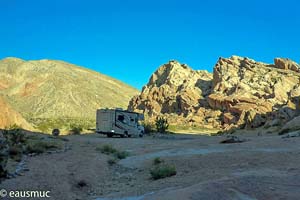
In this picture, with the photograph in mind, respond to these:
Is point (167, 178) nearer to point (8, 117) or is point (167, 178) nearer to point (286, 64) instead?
point (8, 117)

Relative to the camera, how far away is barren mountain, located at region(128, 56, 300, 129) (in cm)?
5747

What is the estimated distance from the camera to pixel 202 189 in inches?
344

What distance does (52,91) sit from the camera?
317 feet

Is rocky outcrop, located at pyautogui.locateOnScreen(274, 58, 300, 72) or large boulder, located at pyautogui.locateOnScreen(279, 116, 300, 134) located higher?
rocky outcrop, located at pyautogui.locateOnScreen(274, 58, 300, 72)

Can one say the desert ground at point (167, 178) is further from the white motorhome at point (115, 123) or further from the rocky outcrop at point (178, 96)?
the rocky outcrop at point (178, 96)

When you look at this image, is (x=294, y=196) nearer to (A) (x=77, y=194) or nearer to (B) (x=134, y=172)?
(A) (x=77, y=194)

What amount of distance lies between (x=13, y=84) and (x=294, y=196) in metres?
107

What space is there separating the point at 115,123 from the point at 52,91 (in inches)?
2411

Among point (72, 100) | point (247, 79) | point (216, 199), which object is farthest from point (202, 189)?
point (72, 100)


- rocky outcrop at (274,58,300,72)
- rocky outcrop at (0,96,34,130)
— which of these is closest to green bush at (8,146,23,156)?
rocky outcrop at (0,96,34,130)

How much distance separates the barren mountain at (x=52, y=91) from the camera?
88500 mm

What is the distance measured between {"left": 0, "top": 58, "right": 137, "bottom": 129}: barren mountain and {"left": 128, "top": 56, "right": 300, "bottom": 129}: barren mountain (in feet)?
54.5

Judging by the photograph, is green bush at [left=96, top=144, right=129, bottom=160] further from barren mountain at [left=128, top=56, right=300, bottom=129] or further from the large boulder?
barren mountain at [left=128, top=56, right=300, bottom=129]

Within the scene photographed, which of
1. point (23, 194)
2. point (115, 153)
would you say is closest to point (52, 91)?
point (115, 153)
